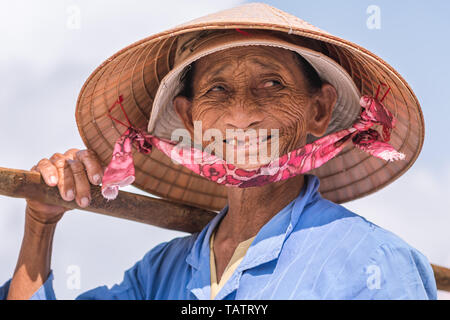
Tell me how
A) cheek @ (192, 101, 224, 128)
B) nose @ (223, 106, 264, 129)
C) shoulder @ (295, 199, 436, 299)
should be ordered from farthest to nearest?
cheek @ (192, 101, 224, 128) → nose @ (223, 106, 264, 129) → shoulder @ (295, 199, 436, 299)

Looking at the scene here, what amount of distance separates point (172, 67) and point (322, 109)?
0.75 m

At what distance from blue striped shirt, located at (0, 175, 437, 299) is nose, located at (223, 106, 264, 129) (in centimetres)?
36

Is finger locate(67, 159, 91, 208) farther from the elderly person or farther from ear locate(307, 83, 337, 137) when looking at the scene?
ear locate(307, 83, 337, 137)

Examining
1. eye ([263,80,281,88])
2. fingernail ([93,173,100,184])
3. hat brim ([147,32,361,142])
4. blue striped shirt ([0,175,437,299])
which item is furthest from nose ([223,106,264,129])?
fingernail ([93,173,100,184])

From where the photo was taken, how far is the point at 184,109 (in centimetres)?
258

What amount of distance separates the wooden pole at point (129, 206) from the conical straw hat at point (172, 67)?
0.52 feet

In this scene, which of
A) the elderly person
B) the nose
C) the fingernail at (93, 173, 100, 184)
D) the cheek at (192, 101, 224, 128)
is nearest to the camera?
the elderly person

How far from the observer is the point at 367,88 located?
248 centimetres

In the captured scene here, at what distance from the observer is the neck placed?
237 centimetres

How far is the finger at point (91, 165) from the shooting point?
8.25 feet

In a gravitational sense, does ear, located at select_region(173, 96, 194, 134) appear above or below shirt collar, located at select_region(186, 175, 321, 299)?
above

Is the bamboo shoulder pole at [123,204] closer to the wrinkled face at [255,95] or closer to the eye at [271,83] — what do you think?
the wrinkled face at [255,95]
